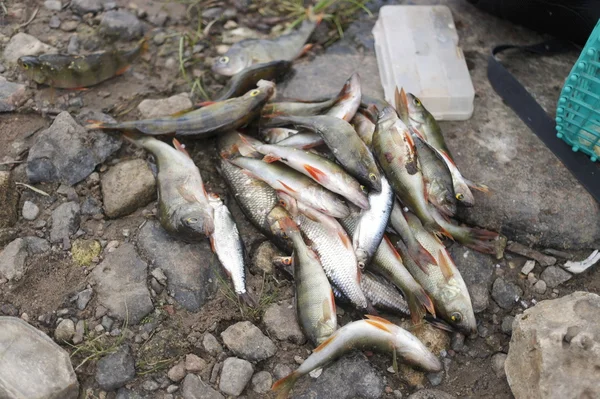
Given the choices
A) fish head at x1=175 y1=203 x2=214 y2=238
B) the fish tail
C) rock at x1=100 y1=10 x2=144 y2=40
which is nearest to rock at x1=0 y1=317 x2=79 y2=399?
fish head at x1=175 y1=203 x2=214 y2=238

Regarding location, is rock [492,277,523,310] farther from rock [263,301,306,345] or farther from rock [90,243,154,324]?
rock [90,243,154,324]

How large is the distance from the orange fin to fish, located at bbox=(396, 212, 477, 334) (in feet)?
2.48

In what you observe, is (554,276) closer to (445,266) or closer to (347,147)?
(445,266)

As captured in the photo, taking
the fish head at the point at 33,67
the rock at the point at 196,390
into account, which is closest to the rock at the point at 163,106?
the fish head at the point at 33,67

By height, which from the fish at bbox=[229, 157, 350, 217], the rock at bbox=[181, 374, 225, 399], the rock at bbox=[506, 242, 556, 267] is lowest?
the rock at bbox=[181, 374, 225, 399]

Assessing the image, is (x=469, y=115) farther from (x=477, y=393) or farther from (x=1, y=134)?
(x=1, y=134)

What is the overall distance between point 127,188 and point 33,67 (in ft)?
5.00

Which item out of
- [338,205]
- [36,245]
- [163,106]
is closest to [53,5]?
[163,106]

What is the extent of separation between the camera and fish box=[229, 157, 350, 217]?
4.13m

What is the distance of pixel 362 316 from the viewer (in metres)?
3.99

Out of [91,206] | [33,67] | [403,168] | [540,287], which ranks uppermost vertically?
[403,168]

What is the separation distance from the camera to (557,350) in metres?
3.30

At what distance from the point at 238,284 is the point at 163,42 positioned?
2905mm

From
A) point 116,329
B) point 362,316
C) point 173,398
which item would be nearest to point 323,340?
point 362,316
